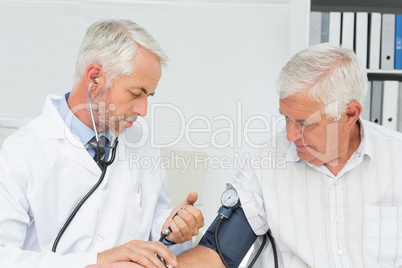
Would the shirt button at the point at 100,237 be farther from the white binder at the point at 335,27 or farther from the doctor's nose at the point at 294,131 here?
the white binder at the point at 335,27

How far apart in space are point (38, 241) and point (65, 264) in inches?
9.1

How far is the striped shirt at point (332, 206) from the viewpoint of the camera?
1.43 meters

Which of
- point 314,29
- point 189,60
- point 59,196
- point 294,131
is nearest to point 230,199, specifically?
point 294,131

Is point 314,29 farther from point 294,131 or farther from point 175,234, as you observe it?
point 175,234

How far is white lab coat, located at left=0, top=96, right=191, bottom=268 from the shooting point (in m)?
1.30

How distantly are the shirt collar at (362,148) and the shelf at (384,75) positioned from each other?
1.20 m

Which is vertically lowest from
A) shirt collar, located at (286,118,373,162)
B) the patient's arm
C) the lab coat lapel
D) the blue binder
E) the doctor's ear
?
the patient's arm

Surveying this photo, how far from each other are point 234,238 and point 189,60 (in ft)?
5.57

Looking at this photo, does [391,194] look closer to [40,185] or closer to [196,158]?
[40,185]

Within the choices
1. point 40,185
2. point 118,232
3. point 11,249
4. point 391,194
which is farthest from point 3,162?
point 391,194

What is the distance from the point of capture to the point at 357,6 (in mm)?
2861

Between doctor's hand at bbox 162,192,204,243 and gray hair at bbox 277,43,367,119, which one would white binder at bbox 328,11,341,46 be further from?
doctor's hand at bbox 162,192,204,243

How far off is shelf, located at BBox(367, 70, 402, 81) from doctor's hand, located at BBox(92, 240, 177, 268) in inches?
72.2

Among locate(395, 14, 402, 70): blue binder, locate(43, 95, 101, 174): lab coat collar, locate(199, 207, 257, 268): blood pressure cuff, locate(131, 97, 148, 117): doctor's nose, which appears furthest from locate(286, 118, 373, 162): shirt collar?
locate(395, 14, 402, 70): blue binder
